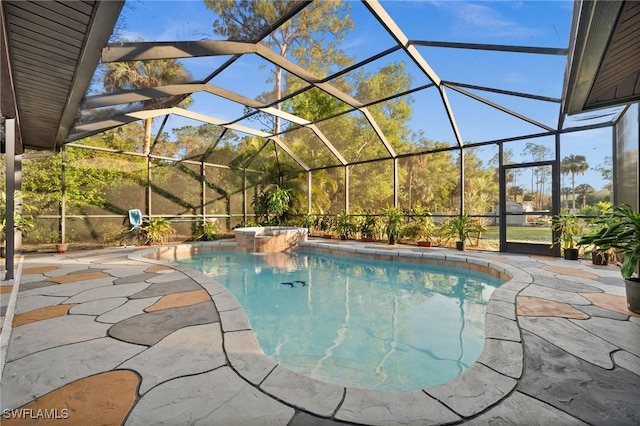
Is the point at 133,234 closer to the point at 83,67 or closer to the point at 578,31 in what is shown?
the point at 83,67

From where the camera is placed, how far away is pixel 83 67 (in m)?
3.09

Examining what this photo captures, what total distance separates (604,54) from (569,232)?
14.4ft

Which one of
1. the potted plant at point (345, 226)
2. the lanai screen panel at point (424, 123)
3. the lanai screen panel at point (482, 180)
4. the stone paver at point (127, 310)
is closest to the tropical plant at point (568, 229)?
the lanai screen panel at point (482, 180)

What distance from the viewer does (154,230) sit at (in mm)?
8703

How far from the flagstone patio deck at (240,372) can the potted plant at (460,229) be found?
182 inches

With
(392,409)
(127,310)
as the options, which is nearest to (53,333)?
(127,310)

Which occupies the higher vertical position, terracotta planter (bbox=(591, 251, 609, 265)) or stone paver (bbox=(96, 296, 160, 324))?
terracotta planter (bbox=(591, 251, 609, 265))

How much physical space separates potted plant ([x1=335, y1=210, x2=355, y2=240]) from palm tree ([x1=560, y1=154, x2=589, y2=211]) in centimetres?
604

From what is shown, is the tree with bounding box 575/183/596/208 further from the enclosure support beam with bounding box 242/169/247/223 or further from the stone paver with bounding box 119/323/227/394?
the enclosure support beam with bounding box 242/169/247/223

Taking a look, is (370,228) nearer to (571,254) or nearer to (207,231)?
(571,254)

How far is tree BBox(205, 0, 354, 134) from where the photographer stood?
4.15 m

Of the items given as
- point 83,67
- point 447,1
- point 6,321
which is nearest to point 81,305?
point 6,321

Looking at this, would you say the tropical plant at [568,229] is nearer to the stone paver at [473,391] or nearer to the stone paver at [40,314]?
the stone paver at [473,391]

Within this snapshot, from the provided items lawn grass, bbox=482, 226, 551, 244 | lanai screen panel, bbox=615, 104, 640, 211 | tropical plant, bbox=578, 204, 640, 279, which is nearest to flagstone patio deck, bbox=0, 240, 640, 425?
tropical plant, bbox=578, 204, 640, 279
